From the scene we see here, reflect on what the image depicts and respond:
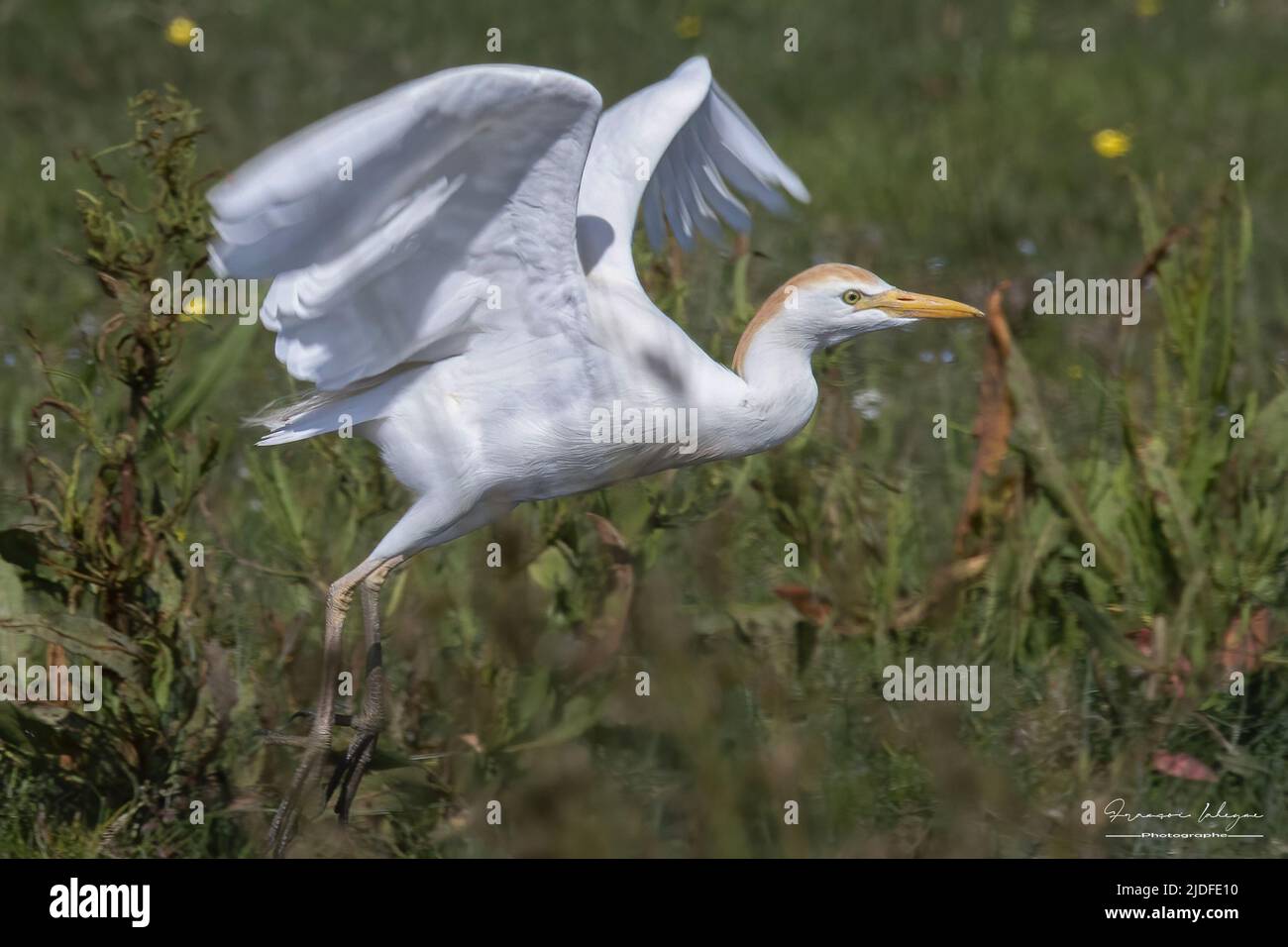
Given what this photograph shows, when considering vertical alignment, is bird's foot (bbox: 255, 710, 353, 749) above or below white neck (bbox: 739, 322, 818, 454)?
below

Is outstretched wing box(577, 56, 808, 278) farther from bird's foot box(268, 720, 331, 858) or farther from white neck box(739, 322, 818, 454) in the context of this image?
bird's foot box(268, 720, 331, 858)

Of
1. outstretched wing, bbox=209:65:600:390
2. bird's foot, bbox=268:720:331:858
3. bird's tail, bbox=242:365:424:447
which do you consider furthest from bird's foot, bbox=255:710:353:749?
outstretched wing, bbox=209:65:600:390

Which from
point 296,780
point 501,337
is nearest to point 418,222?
point 501,337

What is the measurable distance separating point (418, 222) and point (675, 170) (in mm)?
1707

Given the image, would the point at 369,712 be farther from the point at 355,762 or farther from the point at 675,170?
the point at 675,170

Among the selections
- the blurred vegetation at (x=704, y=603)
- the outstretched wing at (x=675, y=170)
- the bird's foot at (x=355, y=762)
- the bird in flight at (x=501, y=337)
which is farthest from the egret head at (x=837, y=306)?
the bird's foot at (x=355, y=762)

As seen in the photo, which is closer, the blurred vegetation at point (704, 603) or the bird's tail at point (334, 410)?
the blurred vegetation at point (704, 603)

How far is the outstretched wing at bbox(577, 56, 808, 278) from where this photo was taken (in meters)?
4.72

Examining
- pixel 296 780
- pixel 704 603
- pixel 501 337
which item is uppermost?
pixel 501 337

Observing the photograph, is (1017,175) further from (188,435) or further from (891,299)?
(188,435)

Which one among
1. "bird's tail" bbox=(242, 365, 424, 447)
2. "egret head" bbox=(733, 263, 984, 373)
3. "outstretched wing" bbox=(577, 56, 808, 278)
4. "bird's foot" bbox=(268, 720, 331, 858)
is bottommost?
"bird's foot" bbox=(268, 720, 331, 858)

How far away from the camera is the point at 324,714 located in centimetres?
428

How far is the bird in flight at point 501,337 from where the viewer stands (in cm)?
382

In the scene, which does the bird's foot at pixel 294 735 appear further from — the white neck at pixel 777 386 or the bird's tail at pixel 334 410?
the white neck at pixel 777 386
